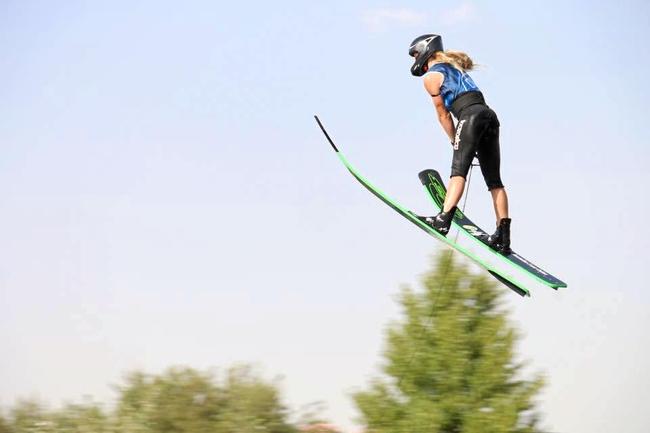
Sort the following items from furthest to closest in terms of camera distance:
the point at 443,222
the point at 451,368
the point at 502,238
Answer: the point at 451,368 → the point at 502,238 → the point at 443,222

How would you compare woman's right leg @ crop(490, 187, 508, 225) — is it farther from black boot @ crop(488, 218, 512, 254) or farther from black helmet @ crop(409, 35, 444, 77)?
black helmet @ crop(409, 35, 444, 77)

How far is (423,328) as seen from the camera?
2291 centimetres

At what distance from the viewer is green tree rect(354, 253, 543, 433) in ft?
70.1

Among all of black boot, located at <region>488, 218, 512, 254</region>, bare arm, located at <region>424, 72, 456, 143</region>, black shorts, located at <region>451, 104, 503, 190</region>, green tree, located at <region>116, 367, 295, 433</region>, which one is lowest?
black boot, located at <region>488, 218, 512, 254</region>

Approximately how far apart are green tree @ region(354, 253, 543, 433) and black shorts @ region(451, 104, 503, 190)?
486 inches

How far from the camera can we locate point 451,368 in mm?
22125

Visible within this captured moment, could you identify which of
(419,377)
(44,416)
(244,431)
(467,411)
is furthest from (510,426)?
(44,416)

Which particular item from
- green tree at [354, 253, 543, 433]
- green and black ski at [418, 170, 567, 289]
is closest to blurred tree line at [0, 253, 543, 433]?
green tree at [354, 253, 543, 433]

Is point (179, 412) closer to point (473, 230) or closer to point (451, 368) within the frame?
point (451, 368)

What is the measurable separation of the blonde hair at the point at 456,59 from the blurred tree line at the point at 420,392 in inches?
480

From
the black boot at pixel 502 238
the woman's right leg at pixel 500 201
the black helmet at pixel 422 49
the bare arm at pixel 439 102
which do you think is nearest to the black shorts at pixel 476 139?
the woman's right leg at pixel 500 201

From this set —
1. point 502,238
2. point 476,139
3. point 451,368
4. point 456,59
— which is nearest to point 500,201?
point 502,238

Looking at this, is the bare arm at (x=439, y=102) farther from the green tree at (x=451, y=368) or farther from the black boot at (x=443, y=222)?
the green tree at (x=451, y=368)

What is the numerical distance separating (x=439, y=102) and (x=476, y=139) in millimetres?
583
